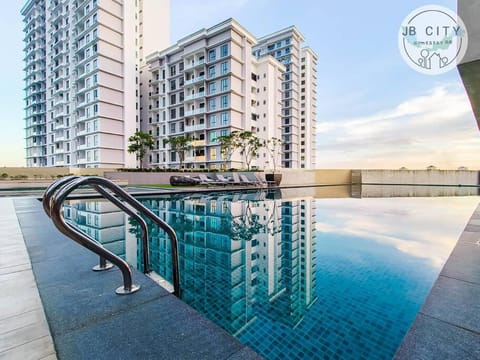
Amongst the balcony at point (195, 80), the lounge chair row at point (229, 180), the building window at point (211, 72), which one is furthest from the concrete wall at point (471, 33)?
the balcony at point (195, 80)

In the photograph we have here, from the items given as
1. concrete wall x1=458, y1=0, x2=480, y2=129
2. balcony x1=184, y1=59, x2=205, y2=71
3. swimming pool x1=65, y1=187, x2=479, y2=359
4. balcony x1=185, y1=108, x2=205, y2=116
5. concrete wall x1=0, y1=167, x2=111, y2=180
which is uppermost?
balcony x1=184, y1=59, x2=205, y2=71

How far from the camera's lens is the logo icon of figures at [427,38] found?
4405 mm

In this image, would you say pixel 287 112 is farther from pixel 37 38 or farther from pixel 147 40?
pixel 37 38

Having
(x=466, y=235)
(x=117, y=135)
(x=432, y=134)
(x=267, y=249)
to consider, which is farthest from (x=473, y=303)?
(x=117, y=135)

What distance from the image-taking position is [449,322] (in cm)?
185

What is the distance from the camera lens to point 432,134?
2762 centimetres

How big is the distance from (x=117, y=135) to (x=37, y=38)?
34753 mm

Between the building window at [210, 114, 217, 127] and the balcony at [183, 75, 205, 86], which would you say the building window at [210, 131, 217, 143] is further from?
the balcony at [183, 75, 205, 86]

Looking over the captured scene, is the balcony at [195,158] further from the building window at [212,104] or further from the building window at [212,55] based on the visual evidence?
the building window at [212,55]

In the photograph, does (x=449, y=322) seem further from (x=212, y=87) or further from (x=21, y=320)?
(x=212, y=87)

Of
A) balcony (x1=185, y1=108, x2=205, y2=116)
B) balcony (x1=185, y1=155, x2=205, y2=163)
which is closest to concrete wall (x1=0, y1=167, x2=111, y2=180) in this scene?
balcony (x1=185, y1=155, x2=205, y2=163)

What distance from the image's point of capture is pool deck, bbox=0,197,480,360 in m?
1.43

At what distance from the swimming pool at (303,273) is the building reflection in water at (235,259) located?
2 centimetres

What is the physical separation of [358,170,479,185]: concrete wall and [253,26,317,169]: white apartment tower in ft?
69.3
